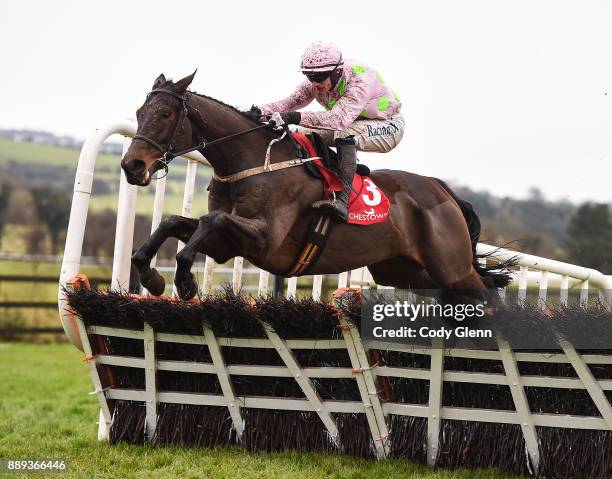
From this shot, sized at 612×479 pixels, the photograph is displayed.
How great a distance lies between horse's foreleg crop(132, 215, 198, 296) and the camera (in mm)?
4988

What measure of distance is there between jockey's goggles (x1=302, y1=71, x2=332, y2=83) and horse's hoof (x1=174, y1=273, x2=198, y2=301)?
4.92ft

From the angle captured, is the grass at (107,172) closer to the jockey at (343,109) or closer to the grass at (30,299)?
the grass at (30,299)

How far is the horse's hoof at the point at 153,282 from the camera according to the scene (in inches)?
199

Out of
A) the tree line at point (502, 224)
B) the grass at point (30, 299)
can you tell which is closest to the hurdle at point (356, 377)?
the grass at point (30, 299)

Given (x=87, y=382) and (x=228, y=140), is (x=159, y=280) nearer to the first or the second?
(x=228, y=140)

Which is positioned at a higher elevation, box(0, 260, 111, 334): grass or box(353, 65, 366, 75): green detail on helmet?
box(353, 65, 366, 75): green detail on helmet

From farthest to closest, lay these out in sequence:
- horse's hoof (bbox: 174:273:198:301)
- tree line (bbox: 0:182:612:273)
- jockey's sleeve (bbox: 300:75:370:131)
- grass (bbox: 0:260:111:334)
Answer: tree line (bbox: 0:182:612:273)
grass (bbox: 0:260:111:334)
jockey's sleeve (bbox: 300:75:370:131)
horse's hoof (bbox: 174:273:198:301)

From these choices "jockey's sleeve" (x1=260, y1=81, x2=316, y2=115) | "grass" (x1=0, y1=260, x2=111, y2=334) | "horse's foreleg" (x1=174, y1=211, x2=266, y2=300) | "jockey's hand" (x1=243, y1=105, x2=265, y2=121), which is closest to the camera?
"horse's foreleg" (x1=174, y1=211, x2=266, y2=300)

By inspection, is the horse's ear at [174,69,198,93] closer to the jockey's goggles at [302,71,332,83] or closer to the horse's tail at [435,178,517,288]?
the jockey's goggles at [302,71,332,83]

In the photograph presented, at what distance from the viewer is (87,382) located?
32.3 feet

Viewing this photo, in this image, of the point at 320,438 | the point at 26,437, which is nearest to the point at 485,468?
the point at 320,438

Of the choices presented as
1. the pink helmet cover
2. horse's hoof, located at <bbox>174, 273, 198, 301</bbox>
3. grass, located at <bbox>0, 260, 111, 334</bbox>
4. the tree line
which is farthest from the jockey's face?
the tree line

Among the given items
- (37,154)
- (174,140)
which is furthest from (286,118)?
(37,154)

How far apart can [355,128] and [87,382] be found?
5.37 m
